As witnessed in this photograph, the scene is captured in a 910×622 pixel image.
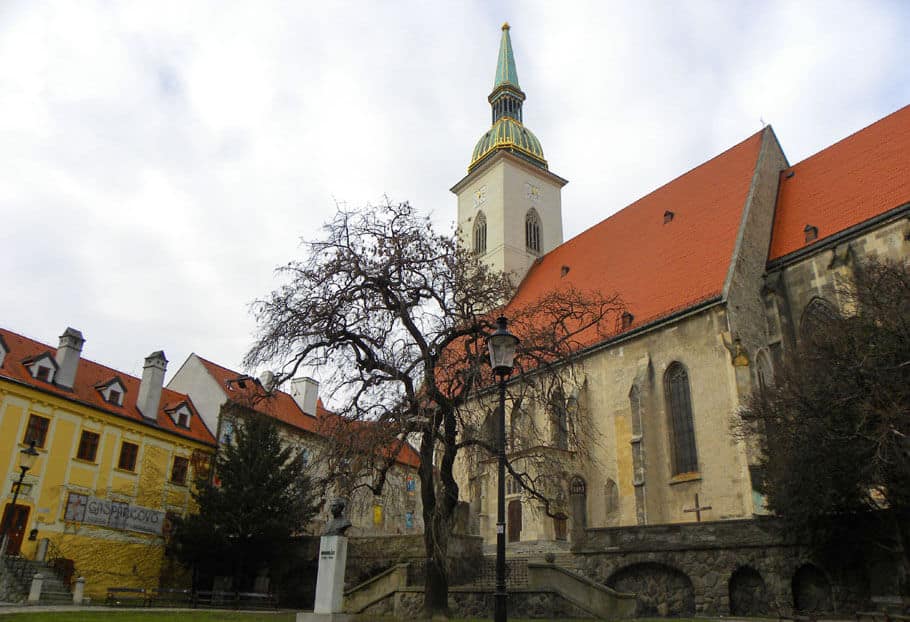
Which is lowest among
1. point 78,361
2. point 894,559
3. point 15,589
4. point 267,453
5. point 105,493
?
point 15,589

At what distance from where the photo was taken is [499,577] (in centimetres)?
833

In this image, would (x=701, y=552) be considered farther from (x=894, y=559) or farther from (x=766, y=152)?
(x=766, y=152)

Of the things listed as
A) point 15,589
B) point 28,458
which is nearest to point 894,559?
point 15,589

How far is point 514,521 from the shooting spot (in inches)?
1054

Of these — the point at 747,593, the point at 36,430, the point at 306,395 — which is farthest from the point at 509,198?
the point at 747,593

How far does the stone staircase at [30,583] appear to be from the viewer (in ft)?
65.4

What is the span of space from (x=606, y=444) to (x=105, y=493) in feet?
58.6

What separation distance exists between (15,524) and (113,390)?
6089 millimetres

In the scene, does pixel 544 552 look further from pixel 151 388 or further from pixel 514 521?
pixel 151 388

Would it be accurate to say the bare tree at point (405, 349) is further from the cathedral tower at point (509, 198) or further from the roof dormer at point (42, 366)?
the cathedral tower at point (509, 198)

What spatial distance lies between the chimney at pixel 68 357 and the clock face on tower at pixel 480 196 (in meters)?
23.3

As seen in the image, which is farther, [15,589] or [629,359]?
[629,359]

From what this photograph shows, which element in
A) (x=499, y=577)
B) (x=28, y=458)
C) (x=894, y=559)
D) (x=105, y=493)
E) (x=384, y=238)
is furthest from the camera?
(x=105, y=493)

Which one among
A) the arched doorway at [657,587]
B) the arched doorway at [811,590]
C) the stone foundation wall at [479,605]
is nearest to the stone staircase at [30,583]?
the stone foundation wall at [479,605]
